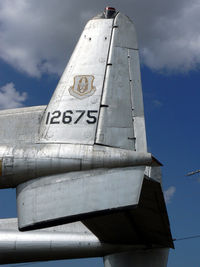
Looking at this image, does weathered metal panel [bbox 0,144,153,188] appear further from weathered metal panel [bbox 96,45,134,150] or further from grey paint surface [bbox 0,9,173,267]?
weathered metal panel [bbox 96,45,134,150]

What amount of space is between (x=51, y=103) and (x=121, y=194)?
381 cm

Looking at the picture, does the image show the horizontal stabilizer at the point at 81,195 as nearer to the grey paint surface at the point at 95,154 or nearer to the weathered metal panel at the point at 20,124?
the grey paint surface at the point at 95,154

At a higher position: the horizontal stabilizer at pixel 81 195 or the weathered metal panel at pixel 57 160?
the weathered metal panel at pixel 57 160

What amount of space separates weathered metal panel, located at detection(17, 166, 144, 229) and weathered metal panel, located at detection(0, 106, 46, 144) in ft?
4.70

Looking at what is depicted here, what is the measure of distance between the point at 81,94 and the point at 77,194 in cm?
325

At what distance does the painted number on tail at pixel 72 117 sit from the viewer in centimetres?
908

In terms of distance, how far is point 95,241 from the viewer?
1280 cm

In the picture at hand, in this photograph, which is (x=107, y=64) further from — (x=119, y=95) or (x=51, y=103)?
(x=51, y=103)

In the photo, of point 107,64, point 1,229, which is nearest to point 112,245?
point 1,229

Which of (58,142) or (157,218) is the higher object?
(58,142)

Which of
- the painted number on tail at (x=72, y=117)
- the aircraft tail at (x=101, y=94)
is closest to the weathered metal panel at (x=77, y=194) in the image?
the aircraft tail at (x=101, y=94)

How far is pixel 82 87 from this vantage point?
962cm

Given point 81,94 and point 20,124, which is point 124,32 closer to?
point 81,94

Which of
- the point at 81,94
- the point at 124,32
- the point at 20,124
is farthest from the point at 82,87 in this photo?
the point at 124,32
